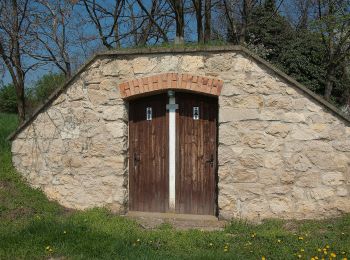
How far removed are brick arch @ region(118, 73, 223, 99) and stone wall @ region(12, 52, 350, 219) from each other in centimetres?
11

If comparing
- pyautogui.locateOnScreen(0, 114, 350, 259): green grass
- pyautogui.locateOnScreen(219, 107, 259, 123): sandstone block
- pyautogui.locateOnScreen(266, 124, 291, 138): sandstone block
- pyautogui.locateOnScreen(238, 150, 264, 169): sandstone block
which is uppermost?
pyautogui.locateOnScreen(219, 107, 259, 123): sandstone block

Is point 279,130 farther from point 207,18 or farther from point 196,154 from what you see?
point 207,18

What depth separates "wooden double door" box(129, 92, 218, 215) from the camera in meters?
6.70

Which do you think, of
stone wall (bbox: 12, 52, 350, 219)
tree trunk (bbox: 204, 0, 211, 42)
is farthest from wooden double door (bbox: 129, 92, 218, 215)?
tree trunk (bbox: 204, 0, 211, 42)

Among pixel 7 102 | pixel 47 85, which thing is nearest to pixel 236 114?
pixel 47 85

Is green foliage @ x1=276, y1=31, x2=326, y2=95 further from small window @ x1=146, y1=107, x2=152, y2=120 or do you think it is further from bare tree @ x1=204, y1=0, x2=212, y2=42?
small window @ x1=146, y1=107, x2=152, y2=120

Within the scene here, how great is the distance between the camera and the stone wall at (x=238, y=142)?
6.05 m

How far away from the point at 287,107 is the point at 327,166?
3.70 ft

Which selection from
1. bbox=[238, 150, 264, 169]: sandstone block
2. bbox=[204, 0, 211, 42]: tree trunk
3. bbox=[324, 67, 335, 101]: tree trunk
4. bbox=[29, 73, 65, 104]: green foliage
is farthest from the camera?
bbox=[324, 67, 335, 101]: tree trunk

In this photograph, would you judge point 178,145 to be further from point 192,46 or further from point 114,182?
point 192,46

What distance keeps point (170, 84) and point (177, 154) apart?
1265 millimetres

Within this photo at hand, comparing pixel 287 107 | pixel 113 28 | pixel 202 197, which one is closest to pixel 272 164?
pixel 287 107

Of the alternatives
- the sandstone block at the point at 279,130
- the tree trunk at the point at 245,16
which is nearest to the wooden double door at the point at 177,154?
the sandstone block at the point at 279,130

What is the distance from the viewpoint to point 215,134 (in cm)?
666
